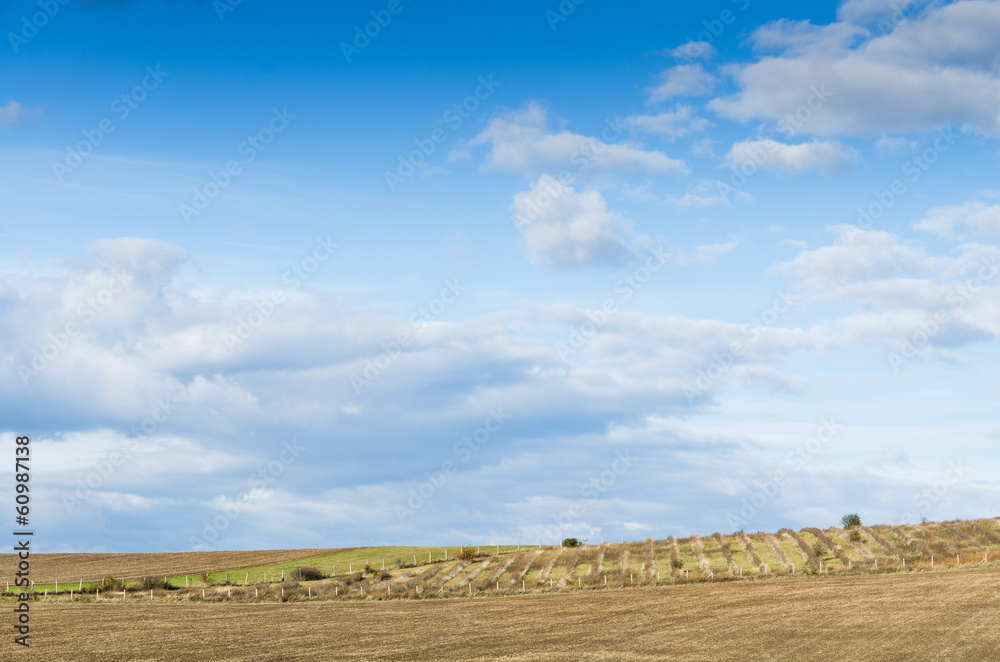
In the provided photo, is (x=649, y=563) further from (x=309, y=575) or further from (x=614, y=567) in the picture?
(x=309, y=575)

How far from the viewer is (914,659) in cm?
3309

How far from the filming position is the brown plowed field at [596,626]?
36.8 m

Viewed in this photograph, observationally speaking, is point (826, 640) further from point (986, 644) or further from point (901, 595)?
point (901, 595)

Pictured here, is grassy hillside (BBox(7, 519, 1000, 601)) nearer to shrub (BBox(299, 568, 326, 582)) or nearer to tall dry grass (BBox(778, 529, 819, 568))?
tall dry grass (BBox(778, 529, 819, 568))

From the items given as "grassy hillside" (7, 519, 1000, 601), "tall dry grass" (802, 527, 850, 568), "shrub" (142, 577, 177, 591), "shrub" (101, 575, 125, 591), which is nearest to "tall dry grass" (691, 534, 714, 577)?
"grassy hillside" (7, 519, 1000, 601)

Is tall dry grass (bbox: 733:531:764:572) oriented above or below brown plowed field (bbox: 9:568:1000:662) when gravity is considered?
above

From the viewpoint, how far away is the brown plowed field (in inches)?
1447

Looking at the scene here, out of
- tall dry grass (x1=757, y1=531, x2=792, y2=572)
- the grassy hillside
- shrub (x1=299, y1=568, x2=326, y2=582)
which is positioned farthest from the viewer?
shrub (x1=299, y1=568, x2=326, y2=582)

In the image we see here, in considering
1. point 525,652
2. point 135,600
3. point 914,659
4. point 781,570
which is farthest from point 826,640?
point 135,600

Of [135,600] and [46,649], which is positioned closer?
[46,649]

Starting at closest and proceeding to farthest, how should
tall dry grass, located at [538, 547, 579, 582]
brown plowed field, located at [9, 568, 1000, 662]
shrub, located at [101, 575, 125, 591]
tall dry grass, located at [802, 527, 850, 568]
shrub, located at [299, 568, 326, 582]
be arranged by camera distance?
1. brown plowed field, located at [9, 568, 1000, 662]
2. tall dry grass, located at [802, 527, 850, 568]
3. tall dry grass, located at [538, 547, 579, 582]
4. shrub, located at [101, 575, 125, 591]
5. shrub, located at [299, 568, 326, 582]

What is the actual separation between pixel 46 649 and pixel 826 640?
1388 inches

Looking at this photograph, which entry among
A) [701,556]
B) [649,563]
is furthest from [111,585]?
[701,556]

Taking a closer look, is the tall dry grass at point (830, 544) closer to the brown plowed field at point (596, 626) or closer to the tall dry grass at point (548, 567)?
the brown plowed field at point (596, 626)
